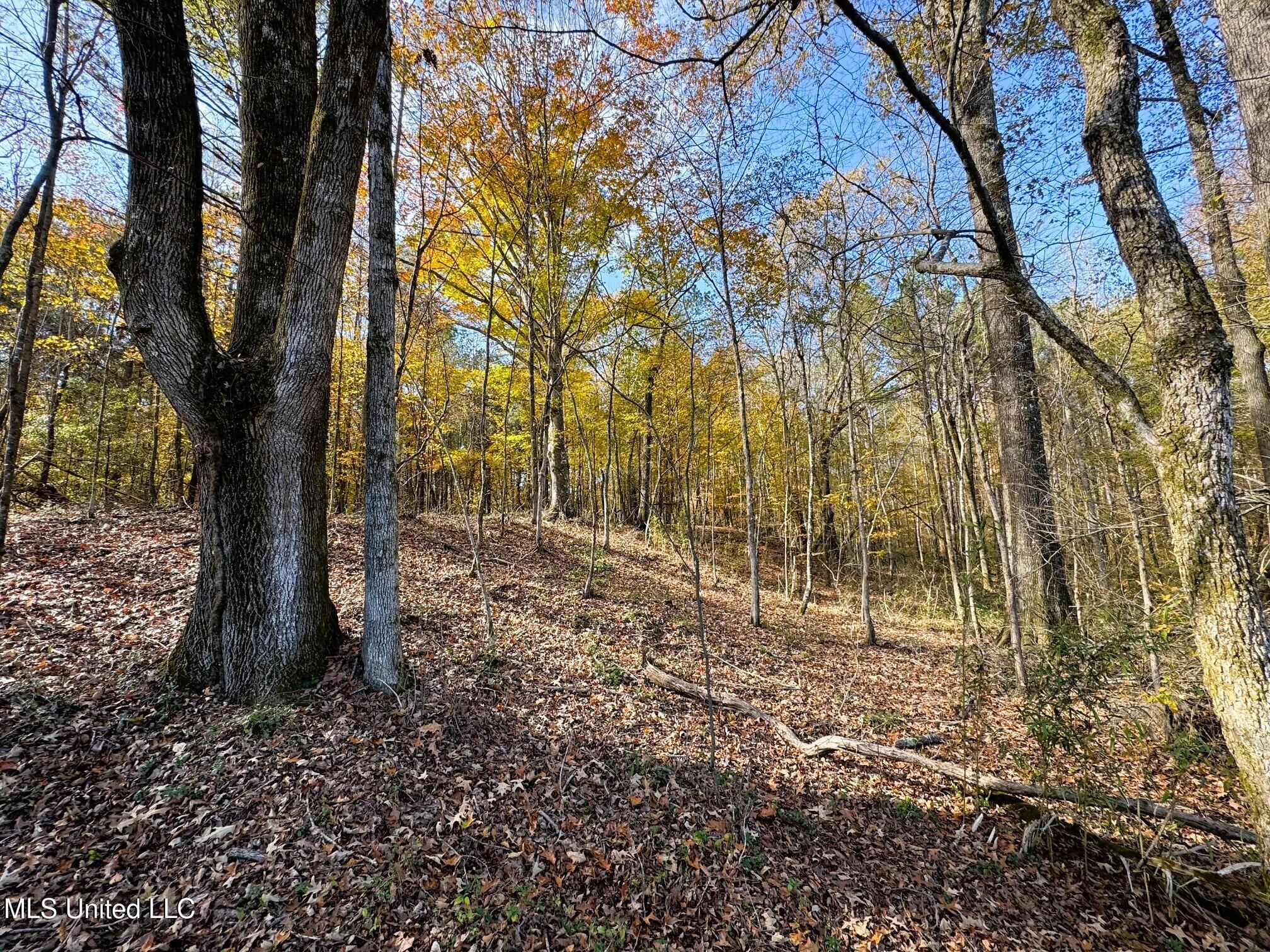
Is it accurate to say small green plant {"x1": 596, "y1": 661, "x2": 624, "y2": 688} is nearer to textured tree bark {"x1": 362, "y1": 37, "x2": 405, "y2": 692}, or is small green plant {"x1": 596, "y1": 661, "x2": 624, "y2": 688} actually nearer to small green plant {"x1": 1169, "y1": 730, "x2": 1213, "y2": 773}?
textured tree bark {"x1": 362, "y1": 37, "x2": 405, "y2": 692}

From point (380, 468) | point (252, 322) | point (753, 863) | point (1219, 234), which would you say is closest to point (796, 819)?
point (753, 863)

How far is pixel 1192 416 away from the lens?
2.82 m

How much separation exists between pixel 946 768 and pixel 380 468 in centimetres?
568

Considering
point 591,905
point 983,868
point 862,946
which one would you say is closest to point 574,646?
point 591,905

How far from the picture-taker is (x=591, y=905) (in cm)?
276

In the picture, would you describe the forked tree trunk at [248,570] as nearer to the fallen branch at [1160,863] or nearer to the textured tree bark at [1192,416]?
the fallen branch at [1160,863]

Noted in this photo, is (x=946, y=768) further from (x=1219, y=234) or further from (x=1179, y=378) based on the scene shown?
(x=1219, y=234)

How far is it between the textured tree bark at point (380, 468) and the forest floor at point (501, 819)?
0.35 meters

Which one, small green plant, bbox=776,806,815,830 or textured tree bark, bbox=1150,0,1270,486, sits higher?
textured tree bark, bbox=1150,0,1270,486

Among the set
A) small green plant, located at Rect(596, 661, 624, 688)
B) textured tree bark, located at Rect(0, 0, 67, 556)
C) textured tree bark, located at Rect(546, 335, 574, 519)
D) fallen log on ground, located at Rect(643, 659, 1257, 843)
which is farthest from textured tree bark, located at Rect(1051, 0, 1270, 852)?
textured tree bark, located at Rect(546, 335, 574, 519)

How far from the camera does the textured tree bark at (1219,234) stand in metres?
5.09

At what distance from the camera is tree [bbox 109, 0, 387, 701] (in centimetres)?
336

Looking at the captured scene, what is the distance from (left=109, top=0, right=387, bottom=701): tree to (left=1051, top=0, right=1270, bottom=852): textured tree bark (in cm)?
547

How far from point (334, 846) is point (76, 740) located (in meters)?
2.04
